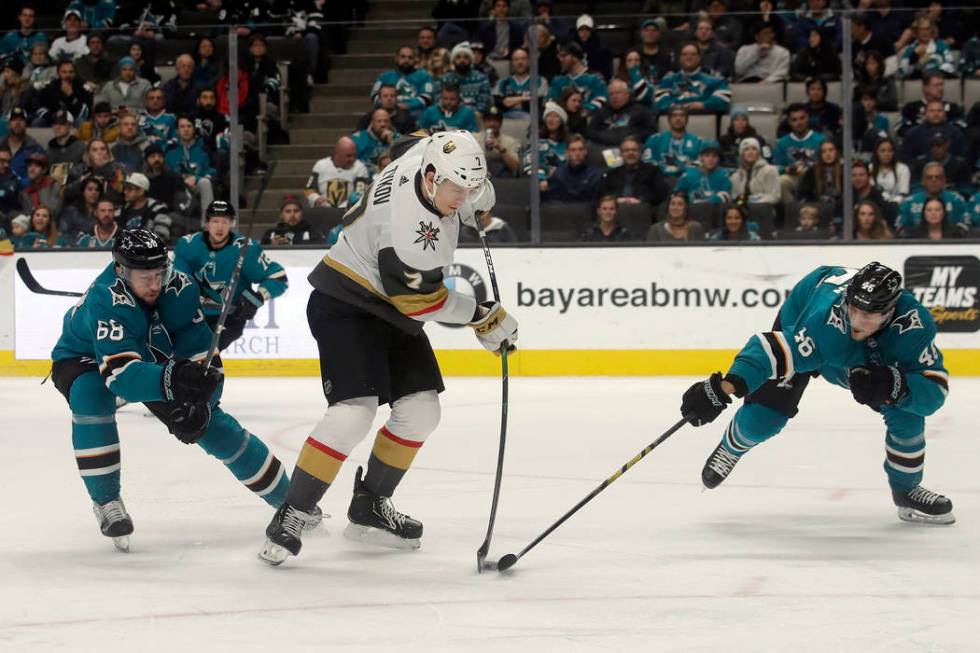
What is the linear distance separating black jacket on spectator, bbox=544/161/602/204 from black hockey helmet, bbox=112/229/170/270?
529cm

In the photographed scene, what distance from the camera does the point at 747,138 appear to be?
8.93m

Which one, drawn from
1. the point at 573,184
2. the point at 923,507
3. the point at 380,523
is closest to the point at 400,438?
the point at 380,523

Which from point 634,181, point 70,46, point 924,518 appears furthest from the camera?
point 70,46

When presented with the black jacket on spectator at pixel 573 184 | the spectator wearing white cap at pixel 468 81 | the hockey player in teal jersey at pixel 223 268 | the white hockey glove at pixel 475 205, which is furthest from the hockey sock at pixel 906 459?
the spectator wearing white cap at pixel 468 81

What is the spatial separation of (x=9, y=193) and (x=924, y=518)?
6984 millimetres

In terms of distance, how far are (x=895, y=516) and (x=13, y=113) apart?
23.4 ft

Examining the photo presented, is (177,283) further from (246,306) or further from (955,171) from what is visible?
(955,171)

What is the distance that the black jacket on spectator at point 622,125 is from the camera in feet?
29.8

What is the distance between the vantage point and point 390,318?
3922 mm

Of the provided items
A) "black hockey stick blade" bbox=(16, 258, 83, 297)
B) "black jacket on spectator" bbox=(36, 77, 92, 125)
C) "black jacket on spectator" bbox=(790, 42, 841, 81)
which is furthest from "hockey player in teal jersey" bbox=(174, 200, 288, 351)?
"black jacket on spectator" bbox=(790, 42, 841, 81)

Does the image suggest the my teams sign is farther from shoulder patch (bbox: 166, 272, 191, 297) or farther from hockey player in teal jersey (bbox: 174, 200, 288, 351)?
shoulder patch (bbox: 166, 272, 191, 297)

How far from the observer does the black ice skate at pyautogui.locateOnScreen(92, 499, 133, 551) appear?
13.1ft

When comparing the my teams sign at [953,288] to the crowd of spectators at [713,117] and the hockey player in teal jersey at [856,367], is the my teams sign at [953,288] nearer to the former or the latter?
the crowd of spectators at [713,117]

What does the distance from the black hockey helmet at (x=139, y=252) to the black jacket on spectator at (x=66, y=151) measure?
5.75 metres
